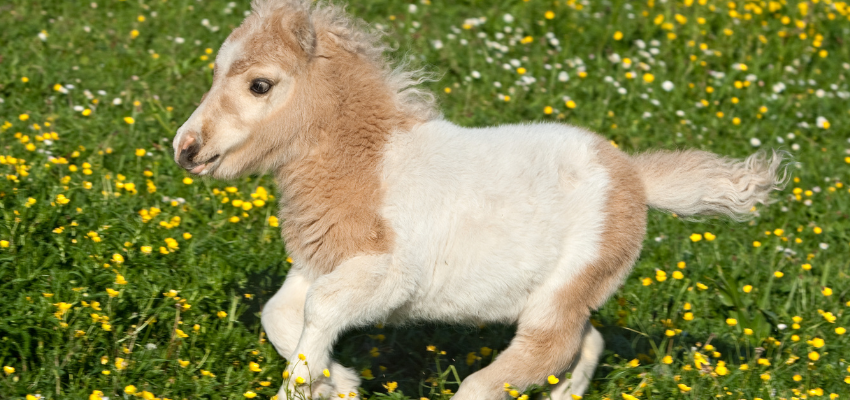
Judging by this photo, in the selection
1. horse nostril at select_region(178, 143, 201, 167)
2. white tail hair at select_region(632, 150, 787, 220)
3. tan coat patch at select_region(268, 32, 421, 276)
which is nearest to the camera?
horse nostril at select_region(178, 143, 201, 167)

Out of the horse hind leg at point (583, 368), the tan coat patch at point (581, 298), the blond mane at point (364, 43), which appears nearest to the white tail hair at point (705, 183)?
the tan coat patch at point (581, 298)

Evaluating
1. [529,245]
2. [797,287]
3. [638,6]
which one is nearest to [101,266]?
[529,245]

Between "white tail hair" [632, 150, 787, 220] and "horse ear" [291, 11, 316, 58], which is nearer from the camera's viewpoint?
"horse ear" [291, 11, 316, 58]

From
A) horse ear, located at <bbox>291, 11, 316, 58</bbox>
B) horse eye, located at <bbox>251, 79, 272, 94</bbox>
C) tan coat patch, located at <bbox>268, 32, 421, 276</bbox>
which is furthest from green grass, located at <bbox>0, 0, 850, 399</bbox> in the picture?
horse eye, located at <bbox>251, 79, 272, 94</bbox>

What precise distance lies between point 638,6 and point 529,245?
5.56 metres

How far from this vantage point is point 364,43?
151 inches

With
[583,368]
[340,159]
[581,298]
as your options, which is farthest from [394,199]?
[583,368]

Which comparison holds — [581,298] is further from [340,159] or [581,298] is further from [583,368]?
→ [340,159]

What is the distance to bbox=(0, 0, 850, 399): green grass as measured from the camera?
3.95m

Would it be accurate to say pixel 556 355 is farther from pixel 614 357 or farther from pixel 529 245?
pixel 614 357

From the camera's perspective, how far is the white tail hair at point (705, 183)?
159 inches

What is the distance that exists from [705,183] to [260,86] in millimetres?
2012

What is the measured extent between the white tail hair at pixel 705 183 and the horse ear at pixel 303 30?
5.33 feet

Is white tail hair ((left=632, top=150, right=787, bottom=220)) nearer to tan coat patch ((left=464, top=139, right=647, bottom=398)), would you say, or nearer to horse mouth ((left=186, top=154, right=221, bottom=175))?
tan coat patch ((left=464, top=139, right=647, bottom=398))
